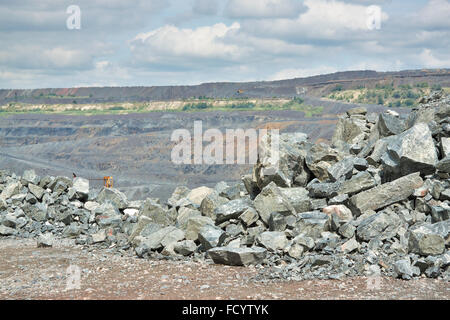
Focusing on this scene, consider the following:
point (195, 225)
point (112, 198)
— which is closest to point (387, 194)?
point (195, 225)

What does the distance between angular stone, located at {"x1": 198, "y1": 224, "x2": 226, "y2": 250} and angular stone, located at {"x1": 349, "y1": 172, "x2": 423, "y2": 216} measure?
285 centimetres

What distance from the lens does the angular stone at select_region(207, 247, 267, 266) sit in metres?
9.51

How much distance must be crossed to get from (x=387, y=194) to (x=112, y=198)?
8596mm

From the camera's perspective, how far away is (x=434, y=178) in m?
10.7

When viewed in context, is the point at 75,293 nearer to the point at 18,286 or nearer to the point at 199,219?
the point at 18,286

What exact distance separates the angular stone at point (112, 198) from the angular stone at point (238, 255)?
6.35 meters

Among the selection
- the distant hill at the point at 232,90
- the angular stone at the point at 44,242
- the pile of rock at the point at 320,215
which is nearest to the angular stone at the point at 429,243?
the pile of rock at the point at 320,215

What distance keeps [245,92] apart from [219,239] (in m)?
98.0

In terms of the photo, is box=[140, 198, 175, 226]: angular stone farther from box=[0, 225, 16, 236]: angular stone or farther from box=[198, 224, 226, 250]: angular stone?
box=[0, 225, 16, 236]: angular stone

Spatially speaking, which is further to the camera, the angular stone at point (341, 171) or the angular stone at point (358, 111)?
the angular stone at point (358, 111)

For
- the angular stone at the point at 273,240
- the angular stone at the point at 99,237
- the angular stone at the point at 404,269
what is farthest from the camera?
the angular stone at the point at 99,237

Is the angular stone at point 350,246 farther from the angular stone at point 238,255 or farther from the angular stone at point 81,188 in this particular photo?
the angular stone at point 81,188

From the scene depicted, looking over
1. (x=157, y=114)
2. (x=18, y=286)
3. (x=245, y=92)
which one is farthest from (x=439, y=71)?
(x=18, y=286)

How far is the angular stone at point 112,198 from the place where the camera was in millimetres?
15516
